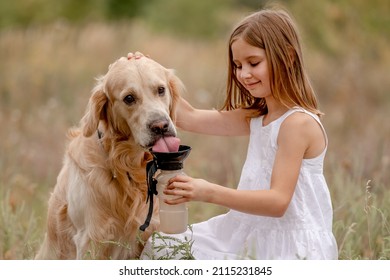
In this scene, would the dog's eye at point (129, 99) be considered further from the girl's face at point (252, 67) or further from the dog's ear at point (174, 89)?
the girl's face at point (252, 67)

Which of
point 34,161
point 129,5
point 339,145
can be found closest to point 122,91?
point 34,161

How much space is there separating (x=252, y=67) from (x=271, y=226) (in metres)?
0.77

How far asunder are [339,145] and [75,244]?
398 cm

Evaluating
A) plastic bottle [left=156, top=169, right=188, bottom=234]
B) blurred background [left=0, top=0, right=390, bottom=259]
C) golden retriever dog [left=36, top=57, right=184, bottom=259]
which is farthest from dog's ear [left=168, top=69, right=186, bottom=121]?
blurred background [left=0, top=0, right=390, bottom=259]

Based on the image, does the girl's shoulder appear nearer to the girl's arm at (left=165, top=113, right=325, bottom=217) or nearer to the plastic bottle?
the girl's arm at (left=165, top=113, right=325, bottom=217)

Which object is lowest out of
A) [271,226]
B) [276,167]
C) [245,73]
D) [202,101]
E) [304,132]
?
[271,226]

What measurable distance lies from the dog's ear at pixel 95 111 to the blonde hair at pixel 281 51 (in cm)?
68

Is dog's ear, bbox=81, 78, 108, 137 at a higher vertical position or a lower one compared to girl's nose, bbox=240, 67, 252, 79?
lower

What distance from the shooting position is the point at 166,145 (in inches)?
109

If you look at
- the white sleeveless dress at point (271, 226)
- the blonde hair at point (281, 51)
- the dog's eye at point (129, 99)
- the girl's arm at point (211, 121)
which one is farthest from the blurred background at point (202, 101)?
the dog's eye at point (129, 99)

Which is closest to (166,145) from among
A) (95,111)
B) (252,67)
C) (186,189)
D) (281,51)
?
(186,189)

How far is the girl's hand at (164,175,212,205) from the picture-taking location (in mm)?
2656

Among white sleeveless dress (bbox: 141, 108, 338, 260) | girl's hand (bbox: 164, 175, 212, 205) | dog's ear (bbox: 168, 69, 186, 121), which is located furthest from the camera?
dog's ear (bbox: 168, 69, 186, 121)

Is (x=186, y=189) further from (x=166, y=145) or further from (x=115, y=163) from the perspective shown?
(x=115, y=163)
